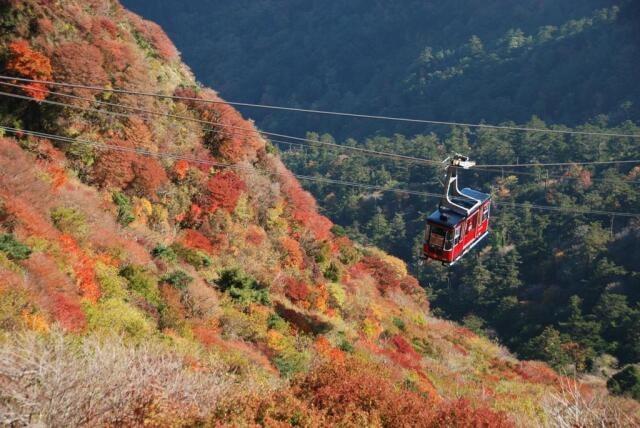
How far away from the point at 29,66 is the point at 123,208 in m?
6.04

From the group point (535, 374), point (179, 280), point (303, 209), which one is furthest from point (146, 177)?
point (535, 374)

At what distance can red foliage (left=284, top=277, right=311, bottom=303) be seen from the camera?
25828 mm

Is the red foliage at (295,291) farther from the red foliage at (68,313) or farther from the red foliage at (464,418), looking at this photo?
the red foliage at (464,418)

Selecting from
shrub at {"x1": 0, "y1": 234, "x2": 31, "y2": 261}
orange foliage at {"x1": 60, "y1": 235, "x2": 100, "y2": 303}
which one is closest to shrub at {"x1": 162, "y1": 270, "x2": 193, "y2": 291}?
orange foliage at {"x1": 60, "y1": 235, "x2": 100, "y2": 303}

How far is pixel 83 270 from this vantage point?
1752 centimetres

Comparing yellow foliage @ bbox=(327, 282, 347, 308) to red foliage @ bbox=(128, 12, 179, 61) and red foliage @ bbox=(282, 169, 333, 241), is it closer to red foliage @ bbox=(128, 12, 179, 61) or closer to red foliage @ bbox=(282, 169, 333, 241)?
red foliage @ bbox=(282, 169, 333, 241)

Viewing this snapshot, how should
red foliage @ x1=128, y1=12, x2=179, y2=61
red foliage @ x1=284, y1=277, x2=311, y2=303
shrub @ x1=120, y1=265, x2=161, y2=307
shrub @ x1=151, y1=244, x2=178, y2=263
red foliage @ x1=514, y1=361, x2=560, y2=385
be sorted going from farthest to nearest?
red foliage @ x1=128, y1=12, x2=179, y2=61 → red foliage @ x1=514, y1=361, x2=560, y2=385 → red foliage @ x1=284, y1=277, x2=311, y2=303 → shrub @ x1=151, y1=244, x2=178, y2=263 → shrub @ x1=120, y1=265, x2=161, y2=307

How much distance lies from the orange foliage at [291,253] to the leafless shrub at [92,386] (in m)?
15.7

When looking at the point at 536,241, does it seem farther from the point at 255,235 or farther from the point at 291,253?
the point at 255,235

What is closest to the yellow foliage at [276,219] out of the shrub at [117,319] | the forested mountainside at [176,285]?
the forested mountainside at [176,285]

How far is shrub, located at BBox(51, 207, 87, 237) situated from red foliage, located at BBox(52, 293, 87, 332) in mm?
4161

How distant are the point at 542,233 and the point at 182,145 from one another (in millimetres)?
55953

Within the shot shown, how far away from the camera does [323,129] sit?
538 ft

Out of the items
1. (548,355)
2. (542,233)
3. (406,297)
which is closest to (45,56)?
(406,297)
